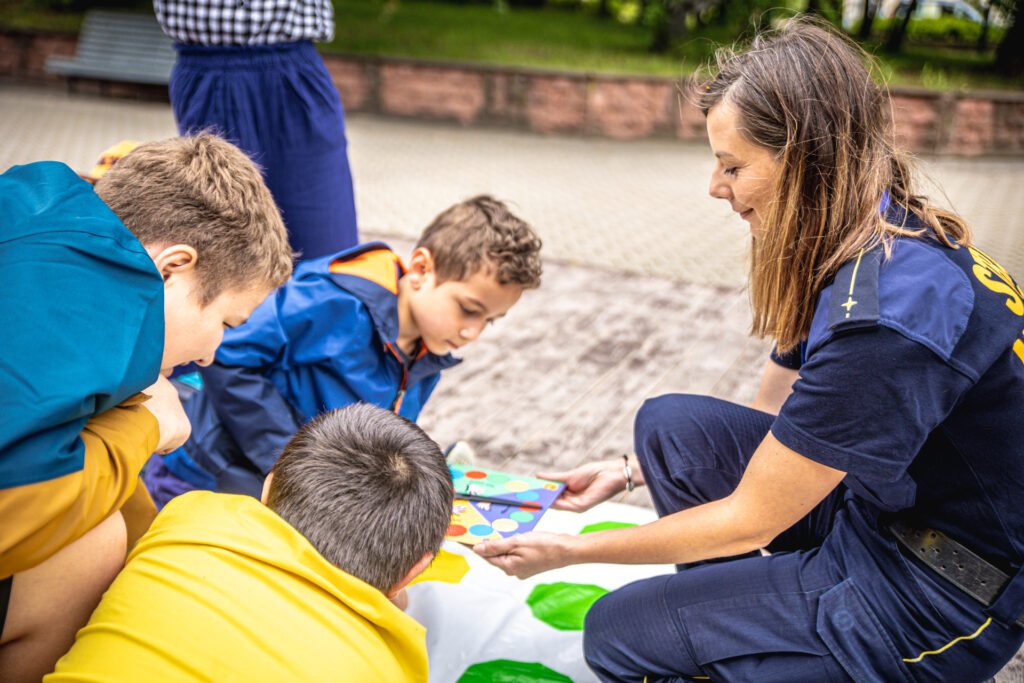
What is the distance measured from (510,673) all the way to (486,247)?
3.27 feet

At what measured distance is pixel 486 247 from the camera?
2.19 metres

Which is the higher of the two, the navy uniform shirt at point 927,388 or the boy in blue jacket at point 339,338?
the navy uniform shirt at point 927,388

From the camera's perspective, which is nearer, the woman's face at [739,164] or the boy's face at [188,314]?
the boy's face at [188,314]

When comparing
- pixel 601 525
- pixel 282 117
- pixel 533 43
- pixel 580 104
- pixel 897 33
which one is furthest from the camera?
pixel 897 33

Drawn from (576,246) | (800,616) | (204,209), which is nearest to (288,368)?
(204,209)

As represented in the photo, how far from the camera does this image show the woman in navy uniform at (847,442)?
133cm

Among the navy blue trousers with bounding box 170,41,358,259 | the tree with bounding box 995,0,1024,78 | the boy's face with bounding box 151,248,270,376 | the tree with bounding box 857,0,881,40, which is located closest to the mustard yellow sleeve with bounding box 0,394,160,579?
the boy's face with bounding box 151,248,270,376

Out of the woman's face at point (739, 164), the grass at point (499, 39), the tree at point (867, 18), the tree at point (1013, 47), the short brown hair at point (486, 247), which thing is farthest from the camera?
the tree at point (867, 18)

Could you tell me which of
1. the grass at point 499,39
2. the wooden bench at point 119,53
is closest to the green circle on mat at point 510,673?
the grass at point 499,39

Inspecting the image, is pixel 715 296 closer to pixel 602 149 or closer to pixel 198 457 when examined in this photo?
pixel 198 457

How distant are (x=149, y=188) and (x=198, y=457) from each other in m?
0.81

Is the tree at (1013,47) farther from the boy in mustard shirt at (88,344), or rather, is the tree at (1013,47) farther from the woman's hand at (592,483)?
the boy in mustard shirt at (88,344)

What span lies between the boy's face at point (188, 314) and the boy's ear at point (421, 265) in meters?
0.74

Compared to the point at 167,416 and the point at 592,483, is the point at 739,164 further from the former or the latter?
the point at 167,416
